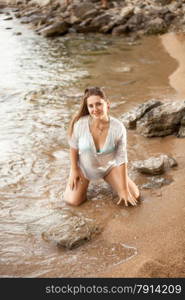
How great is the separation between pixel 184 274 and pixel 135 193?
1.46 m

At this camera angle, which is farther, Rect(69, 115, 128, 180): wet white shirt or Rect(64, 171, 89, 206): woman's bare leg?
Rect(64, 171, 89, 206): woman's bare leg

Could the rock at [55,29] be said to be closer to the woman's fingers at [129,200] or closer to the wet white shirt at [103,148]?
the wet white shirt at [103,148]

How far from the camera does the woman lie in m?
4.29

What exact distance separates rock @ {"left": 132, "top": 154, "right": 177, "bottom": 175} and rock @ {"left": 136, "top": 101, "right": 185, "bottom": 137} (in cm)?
112

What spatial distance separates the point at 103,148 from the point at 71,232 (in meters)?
0.97

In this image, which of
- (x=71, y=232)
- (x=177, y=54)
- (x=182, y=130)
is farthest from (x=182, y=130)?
(x=177, y=54)

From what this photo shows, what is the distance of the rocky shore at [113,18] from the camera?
1795cm

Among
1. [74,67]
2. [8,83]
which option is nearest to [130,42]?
[74,67]

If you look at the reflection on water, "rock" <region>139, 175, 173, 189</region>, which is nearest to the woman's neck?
"rock" <region>139, 175, 173, 189</region>

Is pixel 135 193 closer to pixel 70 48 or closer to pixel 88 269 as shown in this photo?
pixel 88 269

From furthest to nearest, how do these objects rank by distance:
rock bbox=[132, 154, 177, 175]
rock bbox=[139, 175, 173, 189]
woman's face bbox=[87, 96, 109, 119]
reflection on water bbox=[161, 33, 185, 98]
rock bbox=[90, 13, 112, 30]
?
rock bbox=[90, 13, 112, 30] < reflection on water bbox=[161, 33, 185, 98] < rock bbox=[132, 154, 177, 175] < rock bbox=[139, 175, 173, 189] < woman's face bbox=[87, 96, 109, 119]

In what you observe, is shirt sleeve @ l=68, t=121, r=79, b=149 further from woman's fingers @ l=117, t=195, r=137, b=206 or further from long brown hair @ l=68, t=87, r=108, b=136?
woman's fingers @ l=117, t=195, r=137, b=206

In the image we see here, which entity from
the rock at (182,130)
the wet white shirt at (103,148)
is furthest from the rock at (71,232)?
the rock at (182,130)

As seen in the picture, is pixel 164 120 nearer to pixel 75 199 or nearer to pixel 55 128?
pixel 55 128
